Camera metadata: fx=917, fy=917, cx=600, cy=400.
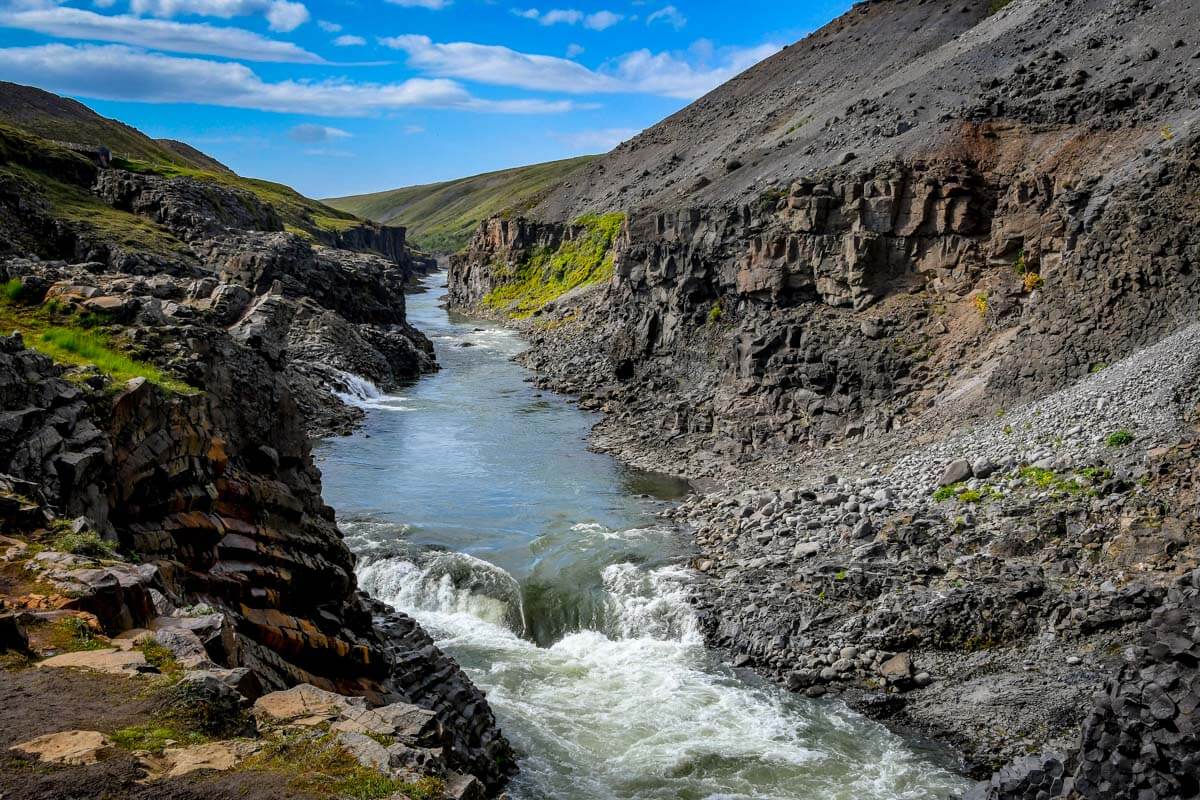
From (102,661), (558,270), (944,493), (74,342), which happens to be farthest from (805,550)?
(558,270)

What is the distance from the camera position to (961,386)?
33.5 m

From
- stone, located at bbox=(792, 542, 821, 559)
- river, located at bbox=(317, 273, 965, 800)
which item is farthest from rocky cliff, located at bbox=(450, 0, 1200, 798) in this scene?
river, located at bbox=(317, 273, 965, 800)

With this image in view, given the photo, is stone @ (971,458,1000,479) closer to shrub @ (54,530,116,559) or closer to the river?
the river

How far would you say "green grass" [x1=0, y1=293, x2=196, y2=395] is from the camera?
1697 centimetres

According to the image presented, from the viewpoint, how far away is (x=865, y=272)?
3925 cm

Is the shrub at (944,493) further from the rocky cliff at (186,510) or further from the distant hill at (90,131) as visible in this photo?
the distant hill at (90,131)

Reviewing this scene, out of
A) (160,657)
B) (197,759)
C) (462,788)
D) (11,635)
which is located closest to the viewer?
(197,759)

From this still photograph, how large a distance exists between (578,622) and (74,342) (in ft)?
48.5

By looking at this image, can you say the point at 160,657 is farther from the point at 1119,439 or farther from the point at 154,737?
the point at 1119,439

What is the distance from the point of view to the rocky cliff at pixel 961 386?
A: 787 inches

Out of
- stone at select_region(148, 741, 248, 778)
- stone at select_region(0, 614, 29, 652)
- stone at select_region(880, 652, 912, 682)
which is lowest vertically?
stone at select_region(880, 652, 912, 682)

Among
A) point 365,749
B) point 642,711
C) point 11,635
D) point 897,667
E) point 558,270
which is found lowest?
point 642,711

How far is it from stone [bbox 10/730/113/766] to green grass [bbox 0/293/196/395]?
9.19 meters

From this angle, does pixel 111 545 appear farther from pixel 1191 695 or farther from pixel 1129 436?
pixel 1129 436
